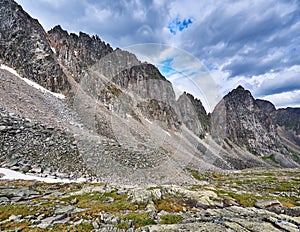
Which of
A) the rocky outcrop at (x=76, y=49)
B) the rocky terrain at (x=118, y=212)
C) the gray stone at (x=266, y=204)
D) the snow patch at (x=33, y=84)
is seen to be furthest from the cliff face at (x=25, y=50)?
the gray stone at (x=266, y=204)

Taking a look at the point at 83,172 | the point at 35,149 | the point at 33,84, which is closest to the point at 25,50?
the point at 33,84

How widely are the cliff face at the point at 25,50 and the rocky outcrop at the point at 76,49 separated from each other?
59.2 feet

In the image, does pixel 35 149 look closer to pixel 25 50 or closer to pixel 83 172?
pixel 83 172

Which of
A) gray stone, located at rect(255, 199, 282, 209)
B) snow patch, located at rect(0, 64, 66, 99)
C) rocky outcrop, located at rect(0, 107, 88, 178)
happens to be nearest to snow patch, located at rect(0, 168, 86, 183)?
rocky outcrop, located at rect(0, 107, 88, 178)

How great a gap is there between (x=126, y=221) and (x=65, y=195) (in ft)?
33.4

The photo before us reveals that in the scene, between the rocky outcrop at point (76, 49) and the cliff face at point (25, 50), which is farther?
the rocky outcrop at point (76, 49)

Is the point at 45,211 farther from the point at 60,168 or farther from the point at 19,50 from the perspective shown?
the point at 19,50

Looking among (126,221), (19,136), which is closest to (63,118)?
(19,136)

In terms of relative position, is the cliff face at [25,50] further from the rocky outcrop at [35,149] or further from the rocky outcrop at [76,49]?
the rocky outcrop at [35,149]

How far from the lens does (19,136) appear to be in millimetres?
30688

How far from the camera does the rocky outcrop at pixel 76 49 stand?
94688mm

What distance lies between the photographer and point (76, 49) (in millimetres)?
112125

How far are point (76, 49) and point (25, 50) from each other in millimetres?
46890

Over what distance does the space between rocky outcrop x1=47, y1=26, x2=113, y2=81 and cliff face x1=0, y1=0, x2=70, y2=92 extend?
1805 centimetres
